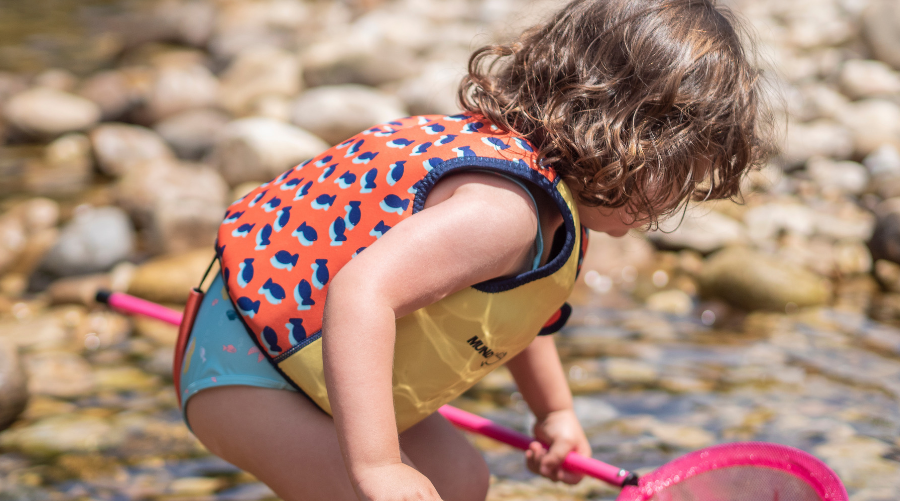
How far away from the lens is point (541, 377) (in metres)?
1.76

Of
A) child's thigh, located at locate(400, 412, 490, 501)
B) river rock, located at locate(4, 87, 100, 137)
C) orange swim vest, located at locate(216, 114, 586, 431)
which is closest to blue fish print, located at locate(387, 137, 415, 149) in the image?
orange swim vest, located at locate(216, 114, 586, 431)

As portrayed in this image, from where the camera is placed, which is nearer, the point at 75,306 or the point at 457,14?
the point at 75,306

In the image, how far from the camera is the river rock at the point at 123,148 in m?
5.00

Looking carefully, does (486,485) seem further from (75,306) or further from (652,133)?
(75,306)

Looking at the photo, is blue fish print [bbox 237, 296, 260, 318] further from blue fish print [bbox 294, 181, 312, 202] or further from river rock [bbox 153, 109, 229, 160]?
river rock [bbox 153, 109, 229, 160]

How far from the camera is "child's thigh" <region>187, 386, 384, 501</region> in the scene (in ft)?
4.28

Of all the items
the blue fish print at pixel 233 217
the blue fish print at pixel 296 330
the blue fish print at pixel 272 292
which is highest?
the blue fish print at pixel 233 217

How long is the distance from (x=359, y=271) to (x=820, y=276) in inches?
127

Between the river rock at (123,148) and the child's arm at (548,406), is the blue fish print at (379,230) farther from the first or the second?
the river rock at (123,148)

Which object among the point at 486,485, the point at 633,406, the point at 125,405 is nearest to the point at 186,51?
the point at 125,405

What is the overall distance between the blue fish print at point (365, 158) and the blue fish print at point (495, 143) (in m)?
0.20

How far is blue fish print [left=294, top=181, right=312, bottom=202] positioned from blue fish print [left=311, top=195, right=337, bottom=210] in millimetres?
44

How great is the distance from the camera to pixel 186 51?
8.28m

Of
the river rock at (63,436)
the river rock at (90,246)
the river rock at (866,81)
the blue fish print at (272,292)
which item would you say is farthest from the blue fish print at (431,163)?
the river rock at (866,81)
